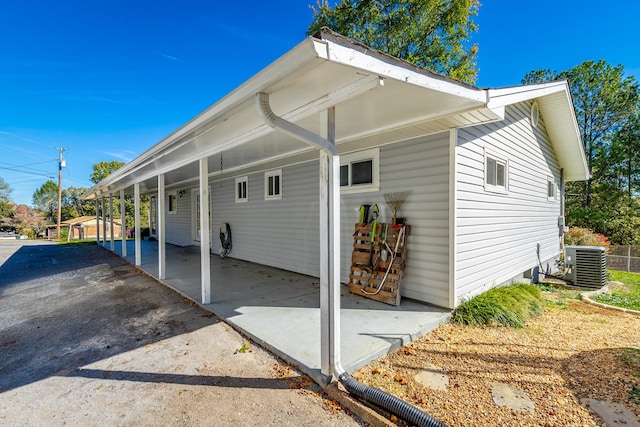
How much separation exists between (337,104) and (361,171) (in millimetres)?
2392

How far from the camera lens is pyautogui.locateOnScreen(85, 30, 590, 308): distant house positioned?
7.59 feet

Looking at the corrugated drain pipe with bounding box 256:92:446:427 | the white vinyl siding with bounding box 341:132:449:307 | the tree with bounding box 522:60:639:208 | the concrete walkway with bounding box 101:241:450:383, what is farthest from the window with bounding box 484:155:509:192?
the tree with bounding box 522:60:639:208

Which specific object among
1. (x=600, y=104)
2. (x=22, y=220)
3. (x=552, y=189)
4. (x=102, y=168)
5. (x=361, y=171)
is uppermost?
(x=600, y=104)

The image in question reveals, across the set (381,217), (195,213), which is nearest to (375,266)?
(381,217)

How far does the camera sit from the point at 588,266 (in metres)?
6.08

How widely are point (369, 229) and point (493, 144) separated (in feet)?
8.25

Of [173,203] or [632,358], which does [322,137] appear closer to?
[632,358]

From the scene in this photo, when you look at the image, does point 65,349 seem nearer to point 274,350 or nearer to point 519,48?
point 274,350

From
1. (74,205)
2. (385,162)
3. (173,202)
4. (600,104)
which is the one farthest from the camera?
(74,205)

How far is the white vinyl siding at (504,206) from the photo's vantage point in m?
4.14

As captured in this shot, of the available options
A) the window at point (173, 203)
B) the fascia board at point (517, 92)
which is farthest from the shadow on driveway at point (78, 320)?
the window at point (173, 203)

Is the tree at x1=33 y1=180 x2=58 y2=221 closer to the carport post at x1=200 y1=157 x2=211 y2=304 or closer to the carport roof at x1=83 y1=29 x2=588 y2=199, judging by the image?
the carport roof at x1=83 y1=29 x2=588 y2=199

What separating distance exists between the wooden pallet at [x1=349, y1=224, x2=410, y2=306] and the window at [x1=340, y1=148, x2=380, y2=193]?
0.68 m

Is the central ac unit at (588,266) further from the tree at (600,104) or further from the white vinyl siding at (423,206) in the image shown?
the tree at (600,104)
